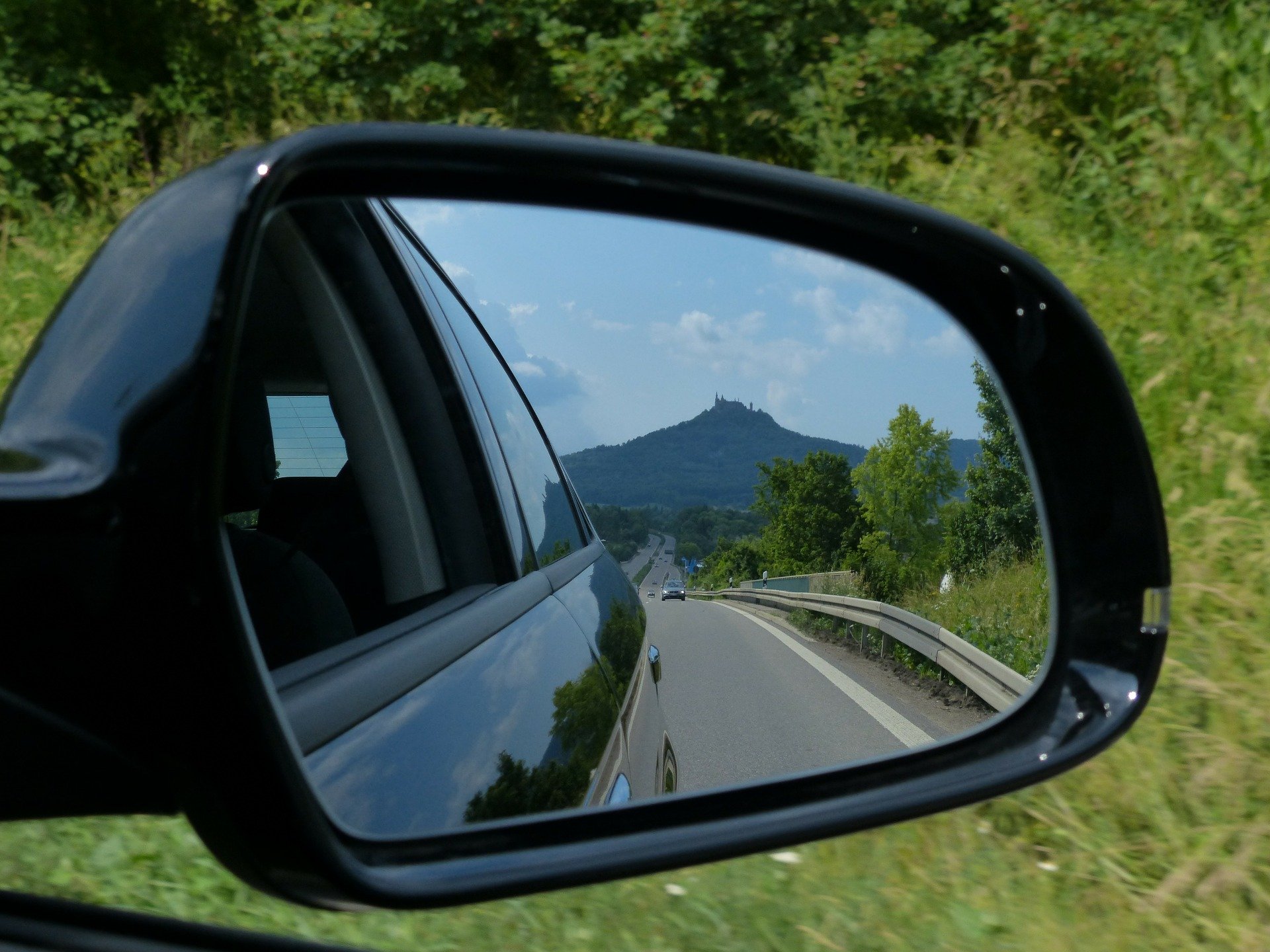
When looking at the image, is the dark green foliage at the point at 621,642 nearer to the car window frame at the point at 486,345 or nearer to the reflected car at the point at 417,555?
the reflected car at the point at 417,555

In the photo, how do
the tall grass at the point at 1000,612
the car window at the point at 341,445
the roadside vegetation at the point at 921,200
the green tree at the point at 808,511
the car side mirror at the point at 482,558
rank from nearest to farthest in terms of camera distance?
the car side mirror at the point at 482,558 → the green tree at the point at 808,511 → the car window at the point at 341,445 → the tall grass at the point at 1000,612 → the roadside vegetation at the point at 921,200

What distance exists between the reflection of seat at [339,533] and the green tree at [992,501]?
0.85m

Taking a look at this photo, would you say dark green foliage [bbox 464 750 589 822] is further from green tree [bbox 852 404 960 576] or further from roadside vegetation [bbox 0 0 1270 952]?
green tree [bbox 852 404 960 576]

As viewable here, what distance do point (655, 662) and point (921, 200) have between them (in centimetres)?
690

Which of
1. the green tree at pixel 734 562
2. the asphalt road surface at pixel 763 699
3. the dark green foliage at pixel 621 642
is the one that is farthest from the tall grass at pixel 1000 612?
the dark green foliage at pixel 621 642

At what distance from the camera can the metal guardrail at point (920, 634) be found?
4.91ft

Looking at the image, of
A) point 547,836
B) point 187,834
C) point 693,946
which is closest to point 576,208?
point 547,836

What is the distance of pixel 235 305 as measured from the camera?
31.9 inches

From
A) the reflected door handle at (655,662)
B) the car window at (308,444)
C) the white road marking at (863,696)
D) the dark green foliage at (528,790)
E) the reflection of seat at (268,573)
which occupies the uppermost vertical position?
the car window at (308,444)

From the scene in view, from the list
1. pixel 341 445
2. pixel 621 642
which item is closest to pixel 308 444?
pixel 341 445

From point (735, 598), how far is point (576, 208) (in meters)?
0.52

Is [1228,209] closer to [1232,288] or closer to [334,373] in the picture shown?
[1232,288]

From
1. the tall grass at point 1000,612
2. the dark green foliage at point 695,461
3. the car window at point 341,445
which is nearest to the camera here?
the dark green foliage at point 695,461

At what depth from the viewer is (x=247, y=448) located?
1370 mm
